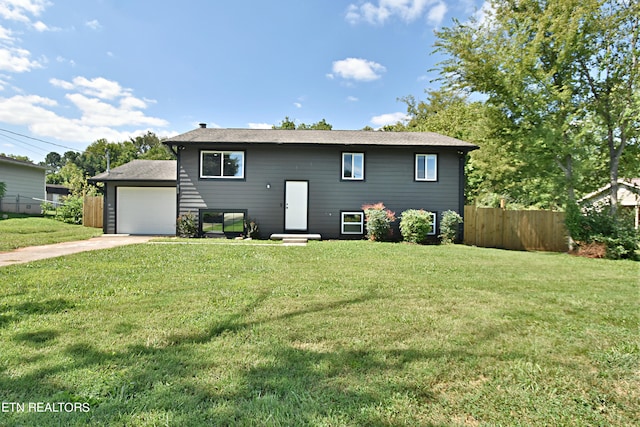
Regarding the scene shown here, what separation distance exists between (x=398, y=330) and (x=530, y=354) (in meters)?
1.12

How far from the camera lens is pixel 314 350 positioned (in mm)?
2527

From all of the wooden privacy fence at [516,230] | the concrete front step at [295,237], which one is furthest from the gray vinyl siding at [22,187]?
the wooden privacy fence at [516,230]

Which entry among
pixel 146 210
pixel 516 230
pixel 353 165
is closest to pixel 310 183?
pixel 353 165

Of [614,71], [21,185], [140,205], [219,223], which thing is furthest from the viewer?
[21,185]

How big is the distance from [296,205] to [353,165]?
2.92 meters

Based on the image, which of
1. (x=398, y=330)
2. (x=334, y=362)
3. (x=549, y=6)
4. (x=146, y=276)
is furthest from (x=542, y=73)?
(x=146, y=276)

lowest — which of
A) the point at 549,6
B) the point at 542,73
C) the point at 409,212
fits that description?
the point at 409,212

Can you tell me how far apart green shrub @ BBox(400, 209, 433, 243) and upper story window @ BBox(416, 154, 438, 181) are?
1.77m

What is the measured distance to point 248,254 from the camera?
7781 mm

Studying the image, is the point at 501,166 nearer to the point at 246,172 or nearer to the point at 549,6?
the point at 549,6

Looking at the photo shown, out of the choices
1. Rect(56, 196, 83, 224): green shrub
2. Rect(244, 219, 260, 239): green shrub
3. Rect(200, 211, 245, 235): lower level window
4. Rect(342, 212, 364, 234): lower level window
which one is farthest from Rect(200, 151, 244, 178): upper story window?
Rect(56, 196, 83, 224): green shrub

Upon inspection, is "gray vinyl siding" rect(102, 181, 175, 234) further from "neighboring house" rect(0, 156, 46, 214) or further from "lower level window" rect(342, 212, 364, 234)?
"neighboring house" rect(0, 156, 46, 214)

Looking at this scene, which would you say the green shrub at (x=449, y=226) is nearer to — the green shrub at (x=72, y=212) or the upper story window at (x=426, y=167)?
the upper story window at (x=426, y=167)

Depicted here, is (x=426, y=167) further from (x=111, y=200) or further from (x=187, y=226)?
(x=111, y=200)
